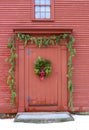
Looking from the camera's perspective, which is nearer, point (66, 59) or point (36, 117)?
point (36, 117)

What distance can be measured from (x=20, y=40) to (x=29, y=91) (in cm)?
171

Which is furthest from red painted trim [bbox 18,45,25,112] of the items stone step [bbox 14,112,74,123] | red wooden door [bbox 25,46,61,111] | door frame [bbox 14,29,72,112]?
Answer: stone step [bbox 14,112,74,123]

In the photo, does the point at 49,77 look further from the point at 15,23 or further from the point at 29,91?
the point at 15,23

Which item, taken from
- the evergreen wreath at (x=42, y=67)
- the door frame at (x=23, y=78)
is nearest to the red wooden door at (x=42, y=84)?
the door frame at (x=23, y=78)

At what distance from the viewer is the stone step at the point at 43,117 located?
539 inches

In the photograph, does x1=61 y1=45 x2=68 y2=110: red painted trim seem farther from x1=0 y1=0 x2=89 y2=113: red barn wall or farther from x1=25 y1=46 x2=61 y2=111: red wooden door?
x1=0 y1=0 x2=89 y2=113: red barn wall

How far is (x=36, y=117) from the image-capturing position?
1397 centimetres

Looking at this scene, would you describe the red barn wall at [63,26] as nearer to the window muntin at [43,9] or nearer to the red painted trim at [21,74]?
the window muntin at [43,9]

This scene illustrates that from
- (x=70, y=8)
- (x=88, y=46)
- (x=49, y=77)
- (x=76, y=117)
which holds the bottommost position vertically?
(x=76, y=117)

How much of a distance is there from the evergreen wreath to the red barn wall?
0.91 m

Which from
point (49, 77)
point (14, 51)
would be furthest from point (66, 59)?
point (14, 51)

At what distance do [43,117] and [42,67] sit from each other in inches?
72.6

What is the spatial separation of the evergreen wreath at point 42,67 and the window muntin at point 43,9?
4.79 feet

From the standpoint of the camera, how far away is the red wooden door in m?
15.1
